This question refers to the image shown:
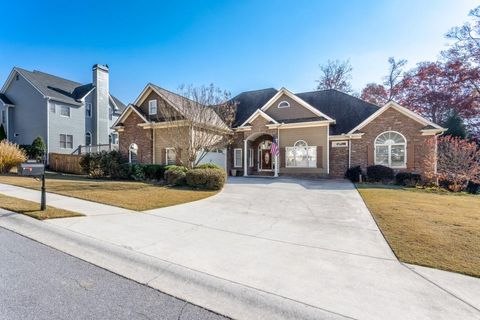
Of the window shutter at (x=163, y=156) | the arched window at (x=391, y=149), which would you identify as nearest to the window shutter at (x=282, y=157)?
the arched window at (x=391, y=149)

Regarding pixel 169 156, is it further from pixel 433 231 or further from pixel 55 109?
pixel 433 231

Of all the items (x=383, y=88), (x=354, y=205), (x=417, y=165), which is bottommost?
(x=354, y=205)

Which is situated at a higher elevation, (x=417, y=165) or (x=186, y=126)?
(x=186, y=126)

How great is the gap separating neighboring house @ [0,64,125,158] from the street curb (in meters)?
23.5

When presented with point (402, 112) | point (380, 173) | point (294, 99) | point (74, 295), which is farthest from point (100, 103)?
point (402, 112)

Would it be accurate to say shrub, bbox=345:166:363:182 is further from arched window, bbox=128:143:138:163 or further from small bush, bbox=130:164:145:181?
arched window, bbox=128:143:138:163

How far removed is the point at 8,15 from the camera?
13.4 m

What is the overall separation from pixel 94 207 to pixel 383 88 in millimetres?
36418

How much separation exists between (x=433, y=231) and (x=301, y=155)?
13.6m

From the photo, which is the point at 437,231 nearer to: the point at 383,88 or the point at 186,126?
the point at 186,126

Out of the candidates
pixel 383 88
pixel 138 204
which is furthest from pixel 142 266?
pixel 383 88

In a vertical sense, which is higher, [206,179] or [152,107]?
[152,107]

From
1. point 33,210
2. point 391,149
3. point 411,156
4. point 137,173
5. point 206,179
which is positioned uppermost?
point 391,149

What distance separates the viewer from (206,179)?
12586mm
